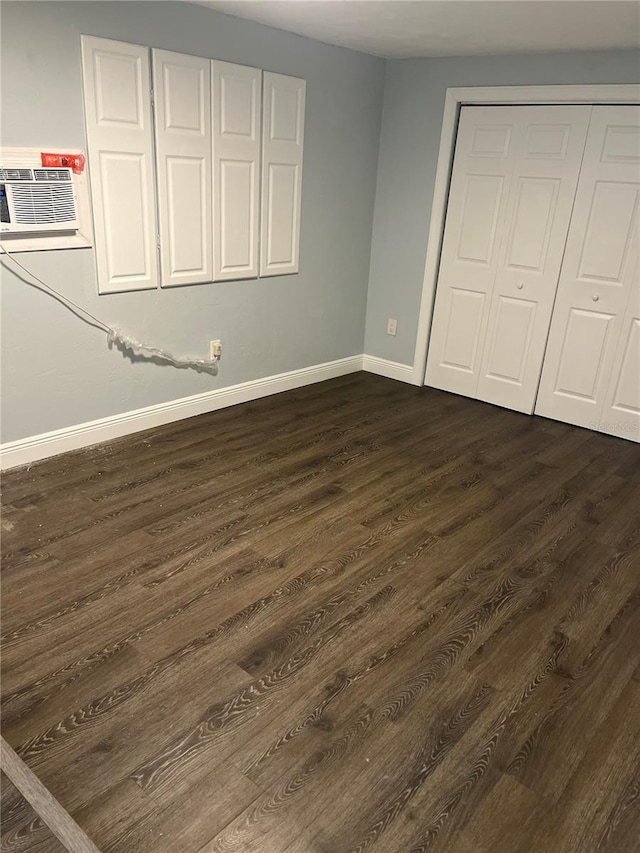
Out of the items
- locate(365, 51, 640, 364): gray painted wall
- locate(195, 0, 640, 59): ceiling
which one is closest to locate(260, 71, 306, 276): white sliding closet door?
locate(195, 0, 640, 59): ceiling

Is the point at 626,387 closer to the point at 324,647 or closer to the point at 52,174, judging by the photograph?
the point at 324,647

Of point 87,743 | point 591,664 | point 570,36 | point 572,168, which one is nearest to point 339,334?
point 572,168

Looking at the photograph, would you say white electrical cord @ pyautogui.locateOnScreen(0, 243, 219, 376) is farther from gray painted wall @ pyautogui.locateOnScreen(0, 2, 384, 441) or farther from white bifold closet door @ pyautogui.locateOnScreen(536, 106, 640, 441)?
white bifold closet door @ pyautogui.locateOnScreen(536, 106, 640, 441)

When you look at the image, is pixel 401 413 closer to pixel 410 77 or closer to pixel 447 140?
pixel 447 140

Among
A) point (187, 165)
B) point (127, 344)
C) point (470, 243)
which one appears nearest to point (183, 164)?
point (187, 165)

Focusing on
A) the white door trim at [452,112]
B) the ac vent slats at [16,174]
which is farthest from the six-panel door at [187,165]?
the white door trim at [452,112]

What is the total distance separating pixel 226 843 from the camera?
1.46 meters

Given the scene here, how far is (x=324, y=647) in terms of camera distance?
6.82ft

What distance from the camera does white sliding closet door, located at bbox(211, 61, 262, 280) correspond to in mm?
3328

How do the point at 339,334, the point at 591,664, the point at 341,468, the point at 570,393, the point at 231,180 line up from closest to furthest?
the point at 591,664
the point at 341,468
the point at 231,180
the point at 570,393
the point at 339,334

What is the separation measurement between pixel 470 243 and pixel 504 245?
9.4 inches

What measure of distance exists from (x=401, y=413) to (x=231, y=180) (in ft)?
5.81

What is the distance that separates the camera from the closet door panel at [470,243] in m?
3.91

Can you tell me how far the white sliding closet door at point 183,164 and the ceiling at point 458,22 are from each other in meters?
0.34
